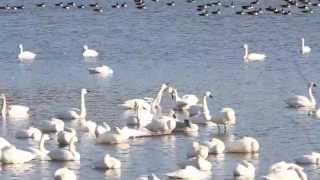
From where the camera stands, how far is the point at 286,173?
79.0 ft

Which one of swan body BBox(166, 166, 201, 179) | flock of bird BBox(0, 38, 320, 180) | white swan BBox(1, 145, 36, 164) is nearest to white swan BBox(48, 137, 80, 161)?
flock of bird BBox(0, 38, 320, 180)

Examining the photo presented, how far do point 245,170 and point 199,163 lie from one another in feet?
3.51

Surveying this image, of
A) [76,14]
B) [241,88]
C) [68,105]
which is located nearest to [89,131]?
[68,105]

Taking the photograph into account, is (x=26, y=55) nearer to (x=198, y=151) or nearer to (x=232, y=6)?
(x=198, y=151)

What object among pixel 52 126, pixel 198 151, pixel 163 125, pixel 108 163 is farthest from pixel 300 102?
pixel 108 163

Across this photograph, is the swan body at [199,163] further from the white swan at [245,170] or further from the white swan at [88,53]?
the white swan at [88,53]

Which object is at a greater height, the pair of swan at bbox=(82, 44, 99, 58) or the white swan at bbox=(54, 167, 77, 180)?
the white swan at bbox=(54, 167, 77, 180)

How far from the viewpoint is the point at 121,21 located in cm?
6531

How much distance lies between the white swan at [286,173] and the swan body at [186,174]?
4.45 feet

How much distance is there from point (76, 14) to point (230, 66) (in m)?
27.8

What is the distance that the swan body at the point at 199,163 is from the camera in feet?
84.5

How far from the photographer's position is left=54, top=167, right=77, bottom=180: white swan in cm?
2411

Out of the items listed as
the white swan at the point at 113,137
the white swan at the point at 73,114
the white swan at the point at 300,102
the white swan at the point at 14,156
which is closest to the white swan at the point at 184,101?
the white swan at the point at 300,102

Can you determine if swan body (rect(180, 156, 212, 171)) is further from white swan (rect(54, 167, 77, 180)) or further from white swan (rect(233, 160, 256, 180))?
white swan (rect(54, 167, 77, 180))
